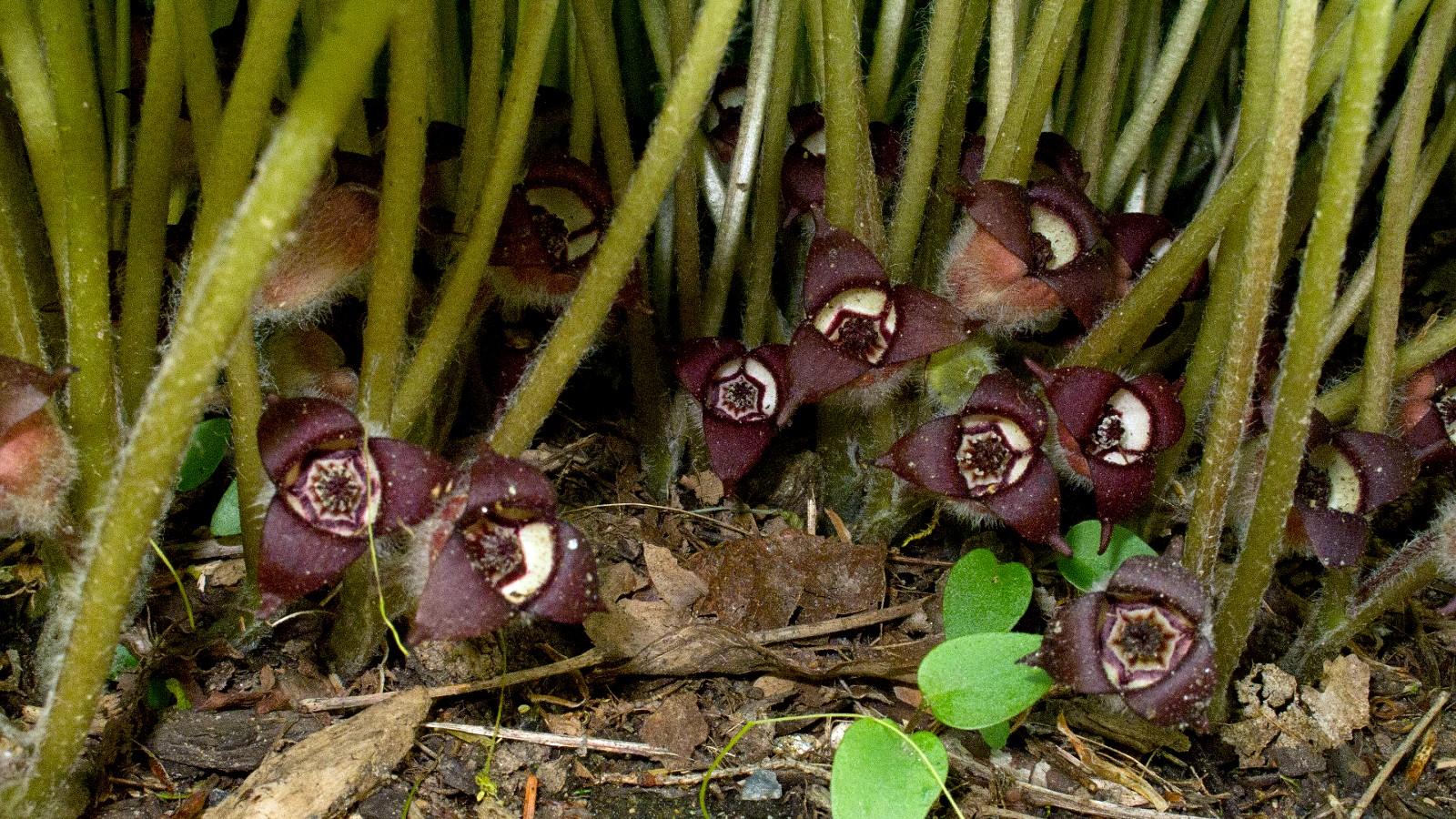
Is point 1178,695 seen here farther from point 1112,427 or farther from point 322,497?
point 322,497

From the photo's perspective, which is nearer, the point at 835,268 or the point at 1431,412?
the point at 835,268

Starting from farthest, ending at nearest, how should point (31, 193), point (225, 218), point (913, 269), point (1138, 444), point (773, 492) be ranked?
1. point (773, 492)
2. point (913, 269)
3. point (31, 193)
4. point (1138, 444)
5. point (225, 218)

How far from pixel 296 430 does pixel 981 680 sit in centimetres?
72

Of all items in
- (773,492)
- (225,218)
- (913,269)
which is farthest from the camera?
(773,492)

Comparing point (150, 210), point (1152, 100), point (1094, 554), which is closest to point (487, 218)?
point (150, 210)

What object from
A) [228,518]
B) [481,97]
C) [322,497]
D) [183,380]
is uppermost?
[481,97]

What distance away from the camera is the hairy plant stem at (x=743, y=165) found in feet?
4.82

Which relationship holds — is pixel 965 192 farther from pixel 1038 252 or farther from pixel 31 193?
pixel 31 193

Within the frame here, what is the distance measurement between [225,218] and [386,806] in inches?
24.7

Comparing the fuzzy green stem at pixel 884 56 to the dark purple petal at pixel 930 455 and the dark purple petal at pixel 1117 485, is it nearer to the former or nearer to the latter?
the dark purple petal at pixel 930 455

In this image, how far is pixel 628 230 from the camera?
1.02 meters

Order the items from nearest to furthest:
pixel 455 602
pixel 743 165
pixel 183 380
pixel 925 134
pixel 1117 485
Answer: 1. pixel 183 380
2. pixel 455 602
3. pixel 1117 485
4. pixel 925 134
5. pixel 743 165

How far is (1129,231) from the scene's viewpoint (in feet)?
4.81

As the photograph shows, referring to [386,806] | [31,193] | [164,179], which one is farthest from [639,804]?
[31,193]
